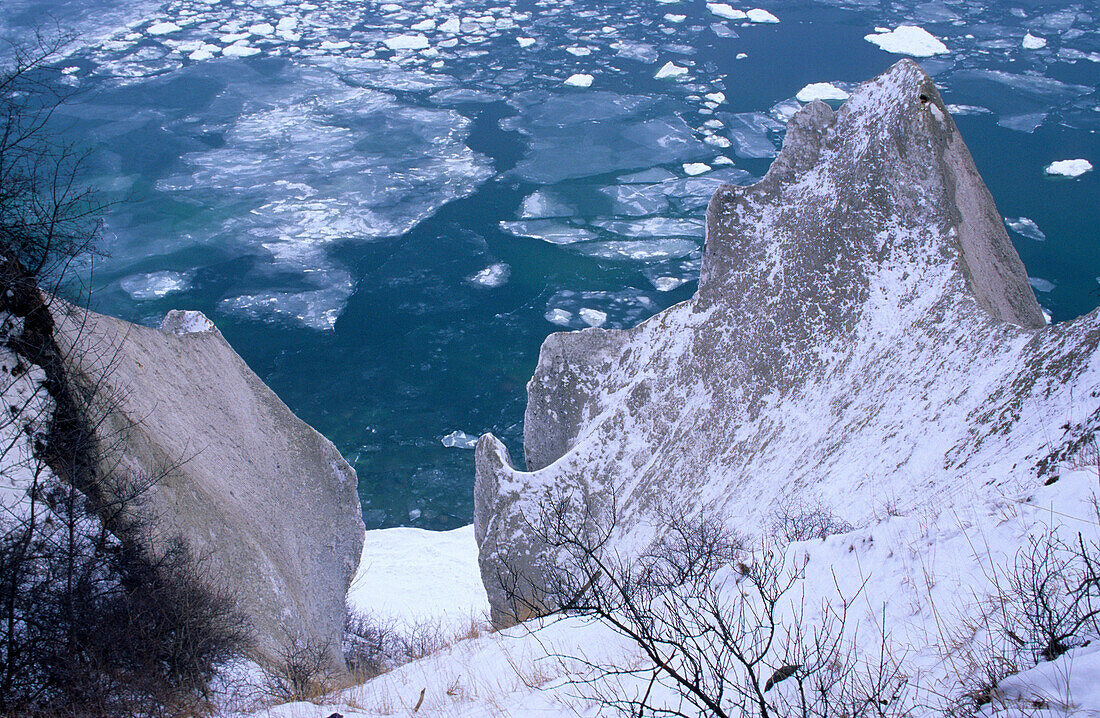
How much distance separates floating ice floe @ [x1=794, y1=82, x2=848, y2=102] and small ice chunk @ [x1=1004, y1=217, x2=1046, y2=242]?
472 inches

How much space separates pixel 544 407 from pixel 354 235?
741 inches

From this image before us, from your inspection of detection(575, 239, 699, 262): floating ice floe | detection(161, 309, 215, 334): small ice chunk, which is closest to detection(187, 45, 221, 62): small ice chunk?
detection(575, 239, 699, 262): floating ice floe

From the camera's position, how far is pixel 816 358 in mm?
12742

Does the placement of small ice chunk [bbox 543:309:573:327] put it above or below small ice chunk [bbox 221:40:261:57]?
below

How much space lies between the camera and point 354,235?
32.2 metres

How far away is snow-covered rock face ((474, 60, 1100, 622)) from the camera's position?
945 centimetres

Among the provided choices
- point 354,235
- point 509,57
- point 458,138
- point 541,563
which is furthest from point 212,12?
point 541,563

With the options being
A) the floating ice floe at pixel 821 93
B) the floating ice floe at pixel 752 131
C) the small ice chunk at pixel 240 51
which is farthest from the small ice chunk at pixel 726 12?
the small ice chunk at pixel 240 51

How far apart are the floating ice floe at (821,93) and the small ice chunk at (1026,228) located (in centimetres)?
1199

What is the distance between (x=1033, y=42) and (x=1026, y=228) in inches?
792

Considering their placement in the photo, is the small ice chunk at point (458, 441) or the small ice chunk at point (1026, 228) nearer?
the small ice chunk at point (458, 441)

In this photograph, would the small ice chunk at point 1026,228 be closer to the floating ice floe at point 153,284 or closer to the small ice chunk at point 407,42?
the floating ice floe at point 153,284

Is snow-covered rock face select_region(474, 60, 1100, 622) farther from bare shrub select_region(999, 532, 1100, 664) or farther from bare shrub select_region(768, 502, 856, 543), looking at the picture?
bare shrub select_region(999, 532, 1100, 664)

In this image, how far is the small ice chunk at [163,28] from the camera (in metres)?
48.5
